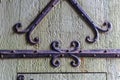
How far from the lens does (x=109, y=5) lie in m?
1.26

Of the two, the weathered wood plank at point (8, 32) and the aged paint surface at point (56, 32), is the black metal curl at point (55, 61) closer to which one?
the aged paint surface at point (56, 32)

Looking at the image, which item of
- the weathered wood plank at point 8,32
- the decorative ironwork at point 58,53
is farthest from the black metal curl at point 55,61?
the weathered wood plank at point 8,32

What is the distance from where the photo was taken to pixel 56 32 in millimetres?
1246

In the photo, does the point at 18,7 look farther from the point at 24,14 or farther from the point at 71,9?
the point at 71,9

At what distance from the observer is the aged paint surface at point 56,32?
1.23 metres

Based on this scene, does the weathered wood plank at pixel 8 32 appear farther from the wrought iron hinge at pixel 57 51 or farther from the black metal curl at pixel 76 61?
the black metal curl at pixel 76 61

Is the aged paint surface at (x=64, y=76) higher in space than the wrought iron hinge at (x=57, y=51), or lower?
lower

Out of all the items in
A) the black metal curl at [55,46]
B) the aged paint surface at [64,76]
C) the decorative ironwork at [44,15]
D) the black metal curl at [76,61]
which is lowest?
the aged paint surface at [64,76]

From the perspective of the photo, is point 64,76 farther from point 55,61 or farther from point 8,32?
point 8,32

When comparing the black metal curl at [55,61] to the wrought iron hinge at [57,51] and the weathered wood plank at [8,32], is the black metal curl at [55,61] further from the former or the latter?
the weathered wood plank at [8,32]

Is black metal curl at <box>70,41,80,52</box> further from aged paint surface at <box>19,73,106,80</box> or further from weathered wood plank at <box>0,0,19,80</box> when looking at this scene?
weathered wood plank at <box>0,0,19,80</box>

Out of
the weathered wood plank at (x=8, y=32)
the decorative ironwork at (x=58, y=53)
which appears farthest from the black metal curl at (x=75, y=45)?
the weathered wood plank at (x=8, y=32)

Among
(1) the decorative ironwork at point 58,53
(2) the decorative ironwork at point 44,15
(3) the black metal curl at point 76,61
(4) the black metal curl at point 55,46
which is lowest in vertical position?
(3) the black metal curl at point 76,61

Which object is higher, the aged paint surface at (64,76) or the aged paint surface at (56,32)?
the aged paint surface at (56,32)
